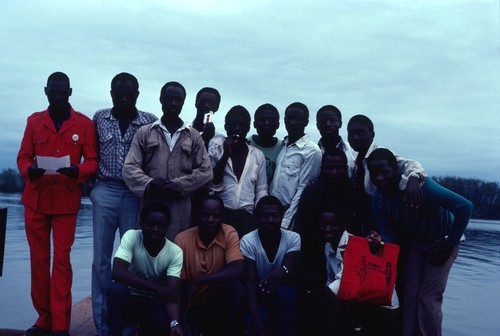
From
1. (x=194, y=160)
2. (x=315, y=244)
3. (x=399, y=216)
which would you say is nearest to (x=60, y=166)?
(x=194, y=160)

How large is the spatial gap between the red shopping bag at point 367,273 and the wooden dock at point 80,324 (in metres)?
2.43

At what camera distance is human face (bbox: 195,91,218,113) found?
5.84 meters

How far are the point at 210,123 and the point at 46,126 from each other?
1560 mm

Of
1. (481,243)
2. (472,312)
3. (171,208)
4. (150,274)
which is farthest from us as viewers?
(481,243)

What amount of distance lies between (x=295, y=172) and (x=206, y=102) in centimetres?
115

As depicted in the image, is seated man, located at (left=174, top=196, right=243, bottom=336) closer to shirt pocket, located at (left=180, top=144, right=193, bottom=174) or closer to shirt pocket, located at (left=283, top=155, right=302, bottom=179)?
shirt pocket, located at (left=180, top=144, right=193, bottom=174)

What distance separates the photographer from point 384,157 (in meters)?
4.86

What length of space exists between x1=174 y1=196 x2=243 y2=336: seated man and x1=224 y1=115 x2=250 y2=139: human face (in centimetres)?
94

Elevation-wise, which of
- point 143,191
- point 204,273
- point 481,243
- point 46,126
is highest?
point 46,126

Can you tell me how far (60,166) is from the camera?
509cm

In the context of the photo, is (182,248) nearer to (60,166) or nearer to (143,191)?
(143,191)

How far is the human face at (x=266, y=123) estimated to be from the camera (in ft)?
18.9

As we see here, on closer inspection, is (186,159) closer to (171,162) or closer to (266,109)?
(171,162)

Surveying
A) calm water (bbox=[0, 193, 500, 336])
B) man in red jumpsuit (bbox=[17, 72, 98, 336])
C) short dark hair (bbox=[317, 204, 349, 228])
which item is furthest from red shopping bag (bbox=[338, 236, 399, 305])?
calm water (bbox=[0, 193, 500, 336])
